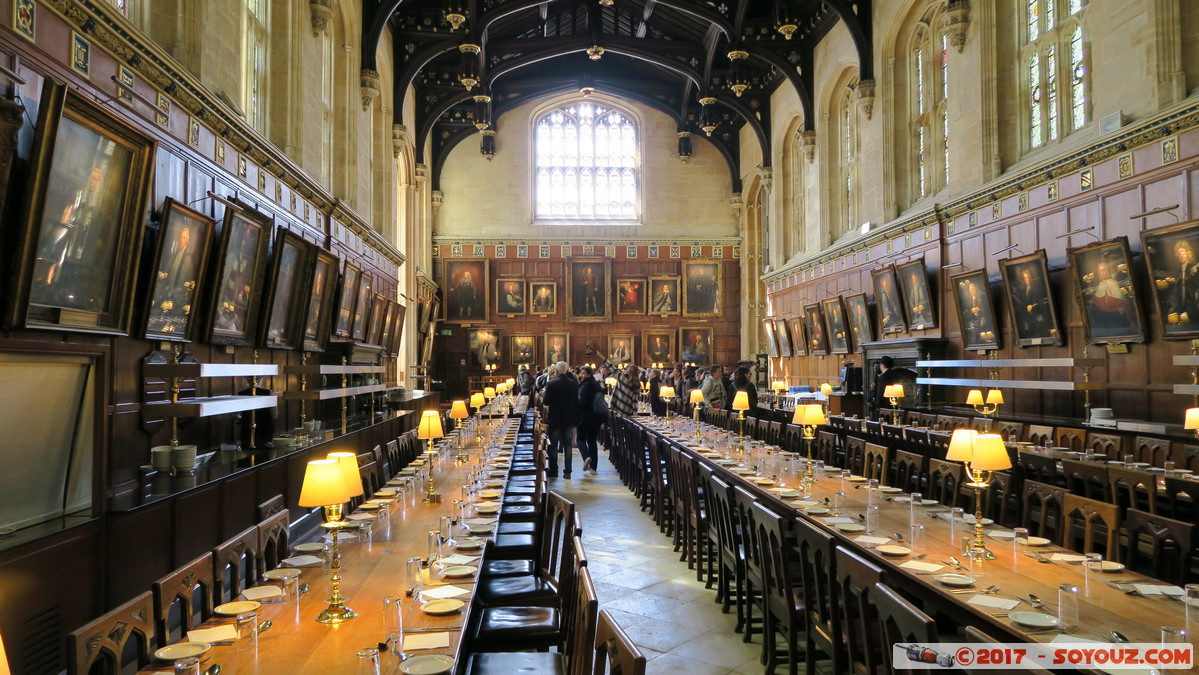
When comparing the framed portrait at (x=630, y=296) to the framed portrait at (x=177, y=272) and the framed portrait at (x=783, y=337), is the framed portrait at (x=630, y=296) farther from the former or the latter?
the framed portrait at (x=177, y=272)

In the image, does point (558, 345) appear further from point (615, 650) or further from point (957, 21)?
point (615, 650)

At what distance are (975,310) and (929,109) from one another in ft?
14.3

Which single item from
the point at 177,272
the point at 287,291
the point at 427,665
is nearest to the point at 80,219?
the point at 177,272

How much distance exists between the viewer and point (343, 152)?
1271 centimetres

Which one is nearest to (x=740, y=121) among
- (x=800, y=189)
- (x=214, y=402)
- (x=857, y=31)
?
(x=800, y=189)

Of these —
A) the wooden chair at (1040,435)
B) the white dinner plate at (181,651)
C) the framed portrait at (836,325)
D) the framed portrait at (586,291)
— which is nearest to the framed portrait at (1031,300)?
the wooden chair at (1040,435)

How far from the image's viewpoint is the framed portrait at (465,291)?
954 inches

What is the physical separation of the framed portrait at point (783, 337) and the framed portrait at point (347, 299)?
37.9 ft

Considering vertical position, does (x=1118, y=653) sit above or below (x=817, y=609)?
above

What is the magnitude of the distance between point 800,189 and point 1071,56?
9.92 meters

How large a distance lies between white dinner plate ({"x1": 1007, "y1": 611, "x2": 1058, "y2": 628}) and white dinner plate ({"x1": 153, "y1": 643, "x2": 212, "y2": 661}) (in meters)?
2.82

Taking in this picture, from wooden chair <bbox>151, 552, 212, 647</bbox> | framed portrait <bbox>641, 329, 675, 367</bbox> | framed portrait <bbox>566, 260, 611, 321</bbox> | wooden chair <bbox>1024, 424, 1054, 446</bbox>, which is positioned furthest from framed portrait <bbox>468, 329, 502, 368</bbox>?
wooden chair <bbox>151, 552, 212, 647</bbox>

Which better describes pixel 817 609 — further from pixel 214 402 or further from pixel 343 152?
pixel 343 152

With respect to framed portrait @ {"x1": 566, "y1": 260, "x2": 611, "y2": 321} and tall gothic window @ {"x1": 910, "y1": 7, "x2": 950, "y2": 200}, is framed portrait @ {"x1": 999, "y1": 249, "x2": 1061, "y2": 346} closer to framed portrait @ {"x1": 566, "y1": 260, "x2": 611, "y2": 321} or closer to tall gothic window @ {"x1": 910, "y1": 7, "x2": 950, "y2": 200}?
tall gothic window @ {"x1": 910, "y1": 7, "x2": 950, "y2": 200}
